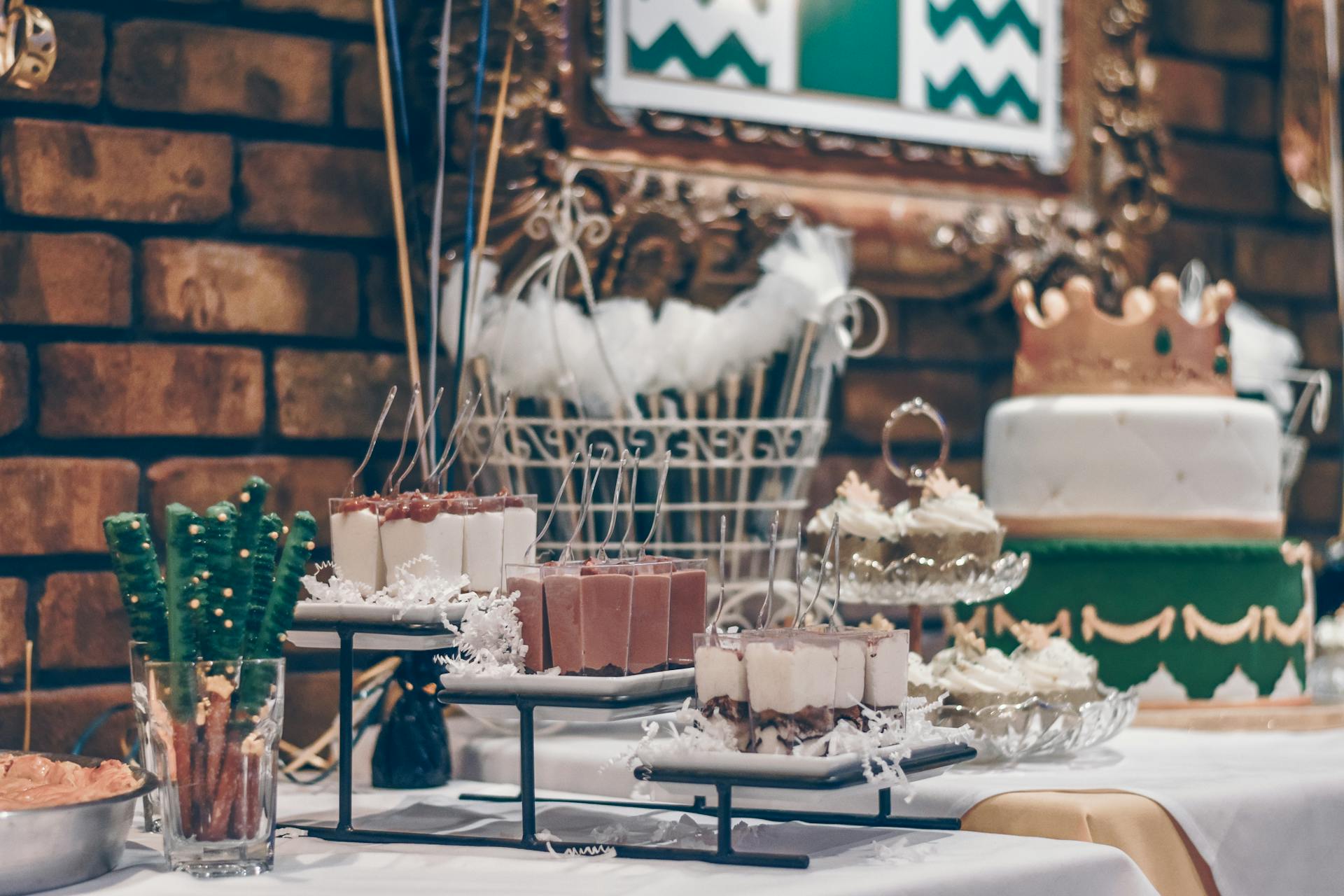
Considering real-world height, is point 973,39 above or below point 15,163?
above

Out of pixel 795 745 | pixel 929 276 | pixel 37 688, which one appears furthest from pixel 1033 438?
pixel 37 688

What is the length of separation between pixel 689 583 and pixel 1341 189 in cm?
204

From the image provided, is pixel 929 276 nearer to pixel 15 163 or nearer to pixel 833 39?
pixel 833 39

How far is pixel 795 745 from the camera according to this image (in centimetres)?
121

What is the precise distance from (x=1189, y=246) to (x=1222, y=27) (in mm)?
370

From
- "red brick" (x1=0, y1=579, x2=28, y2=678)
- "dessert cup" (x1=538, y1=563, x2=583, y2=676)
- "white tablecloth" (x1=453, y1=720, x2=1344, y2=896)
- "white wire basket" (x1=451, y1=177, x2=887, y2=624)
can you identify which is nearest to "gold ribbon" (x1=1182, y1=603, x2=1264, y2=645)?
"white tablecloth" (x1=453, y1=720, x2=1344, y2=896)

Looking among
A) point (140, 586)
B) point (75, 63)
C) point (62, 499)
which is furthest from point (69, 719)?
point (75, 63)

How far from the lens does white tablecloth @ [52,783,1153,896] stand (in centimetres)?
115

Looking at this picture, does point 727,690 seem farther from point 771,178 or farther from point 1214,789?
point 771,178

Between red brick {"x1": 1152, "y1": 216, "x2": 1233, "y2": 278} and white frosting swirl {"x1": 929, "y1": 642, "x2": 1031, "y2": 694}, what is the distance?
4.09 ft

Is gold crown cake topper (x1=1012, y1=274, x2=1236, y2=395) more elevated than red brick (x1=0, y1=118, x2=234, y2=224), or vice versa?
red brick (x1=0, y1=118, x2=234, y2=224)

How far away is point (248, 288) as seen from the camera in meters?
1.88

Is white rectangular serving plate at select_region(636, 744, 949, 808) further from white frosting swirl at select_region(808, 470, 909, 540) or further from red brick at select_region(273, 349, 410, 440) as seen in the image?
red brick at select_region(273, 349, 410, 440)

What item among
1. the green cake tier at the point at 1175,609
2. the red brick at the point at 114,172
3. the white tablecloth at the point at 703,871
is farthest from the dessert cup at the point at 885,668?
the red brick at the point at 114,172
